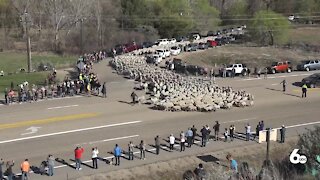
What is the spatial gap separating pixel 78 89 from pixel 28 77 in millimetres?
9943

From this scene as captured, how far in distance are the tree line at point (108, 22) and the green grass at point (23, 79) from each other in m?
31.0

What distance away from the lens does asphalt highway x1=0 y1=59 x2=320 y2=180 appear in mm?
25812

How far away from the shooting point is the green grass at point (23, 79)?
1780 inches

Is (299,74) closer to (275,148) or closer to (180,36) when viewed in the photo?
(275,148)

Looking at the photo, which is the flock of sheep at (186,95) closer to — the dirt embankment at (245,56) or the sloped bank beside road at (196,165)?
the sloped bank beside road at (196,165)

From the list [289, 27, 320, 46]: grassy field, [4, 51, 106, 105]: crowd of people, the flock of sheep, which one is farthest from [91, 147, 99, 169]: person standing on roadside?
[289, 27, 320, 46]: grassy field

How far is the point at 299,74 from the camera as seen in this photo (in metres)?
51.7

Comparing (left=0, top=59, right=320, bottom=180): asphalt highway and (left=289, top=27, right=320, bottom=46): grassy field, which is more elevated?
(left=289, top=27, right=320, bottom=46): grassy field

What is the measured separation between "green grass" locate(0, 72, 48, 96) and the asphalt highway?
8.32m

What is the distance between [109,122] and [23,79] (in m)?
18.2

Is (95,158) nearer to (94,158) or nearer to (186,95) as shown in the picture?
(94,158)

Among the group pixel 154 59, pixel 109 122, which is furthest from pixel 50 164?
pixel 154 59

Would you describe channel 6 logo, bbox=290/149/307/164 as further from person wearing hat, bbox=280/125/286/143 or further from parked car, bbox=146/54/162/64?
parked car, bbox=146/54/162/64

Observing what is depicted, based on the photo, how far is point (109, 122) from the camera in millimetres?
31656
